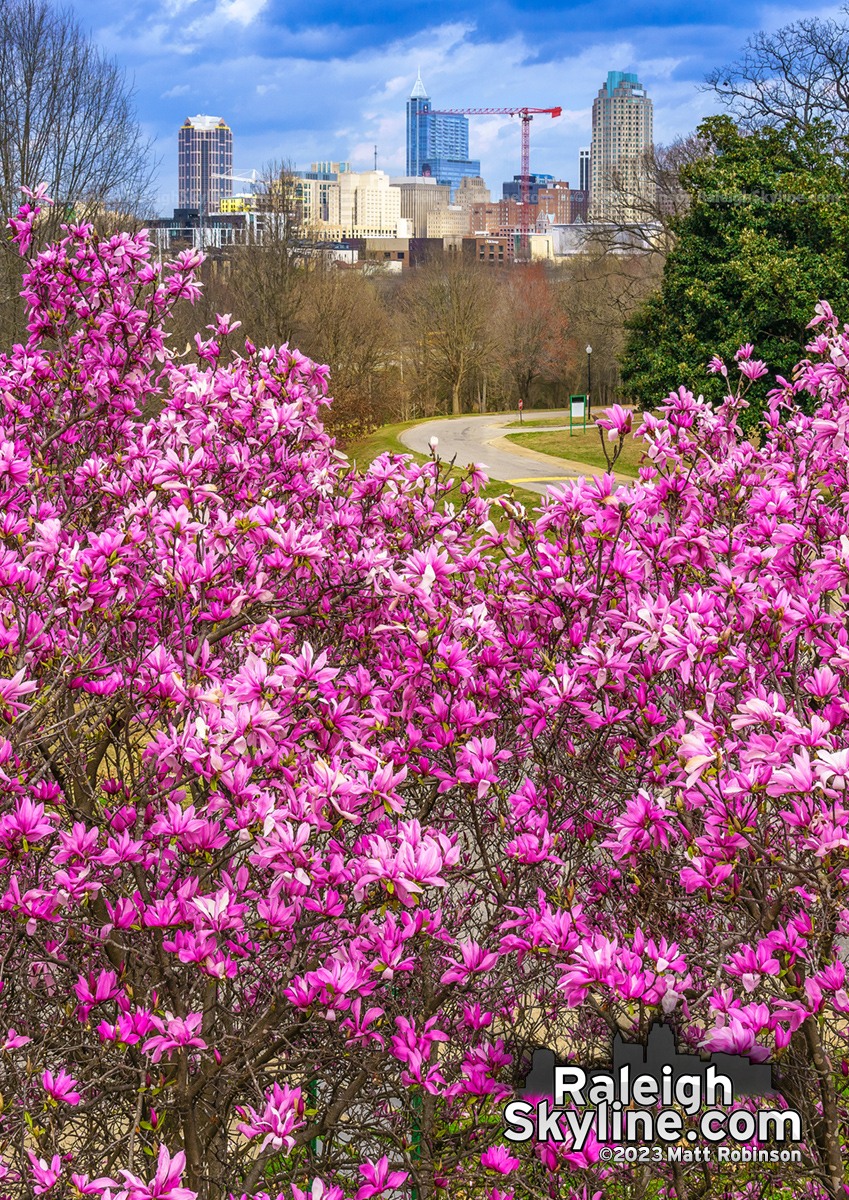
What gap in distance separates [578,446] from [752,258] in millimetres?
14443

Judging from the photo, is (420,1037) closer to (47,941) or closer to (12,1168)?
(47,941)

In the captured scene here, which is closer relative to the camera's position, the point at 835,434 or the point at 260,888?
the point at 260,888

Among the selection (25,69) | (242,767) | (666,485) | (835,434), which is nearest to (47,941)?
(242,767)

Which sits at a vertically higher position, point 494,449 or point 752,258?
point 752,258

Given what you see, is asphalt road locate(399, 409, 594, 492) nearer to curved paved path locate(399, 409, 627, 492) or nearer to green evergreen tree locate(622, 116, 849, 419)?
curved paved path locate(399, 409, 627, 492)

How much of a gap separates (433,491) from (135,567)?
1.27m

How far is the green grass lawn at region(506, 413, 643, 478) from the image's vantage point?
33.9 metres

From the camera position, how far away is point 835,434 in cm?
364

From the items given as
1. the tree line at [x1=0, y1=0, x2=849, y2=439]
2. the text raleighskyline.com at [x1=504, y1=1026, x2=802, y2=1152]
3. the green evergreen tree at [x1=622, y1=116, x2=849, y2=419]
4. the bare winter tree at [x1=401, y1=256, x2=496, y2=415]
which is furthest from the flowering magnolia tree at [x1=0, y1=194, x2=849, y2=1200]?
the bare winter tree at [x1=401, y1=256, x2=496, y2=415]

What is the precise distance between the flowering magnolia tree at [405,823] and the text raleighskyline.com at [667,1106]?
8 cm

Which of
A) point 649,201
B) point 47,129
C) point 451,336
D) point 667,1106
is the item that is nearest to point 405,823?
point 667,1106

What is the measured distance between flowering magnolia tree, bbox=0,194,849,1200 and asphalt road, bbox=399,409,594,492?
19025 mm

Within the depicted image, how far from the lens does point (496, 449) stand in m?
40.9

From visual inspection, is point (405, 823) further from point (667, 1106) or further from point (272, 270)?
point (272, 270)
